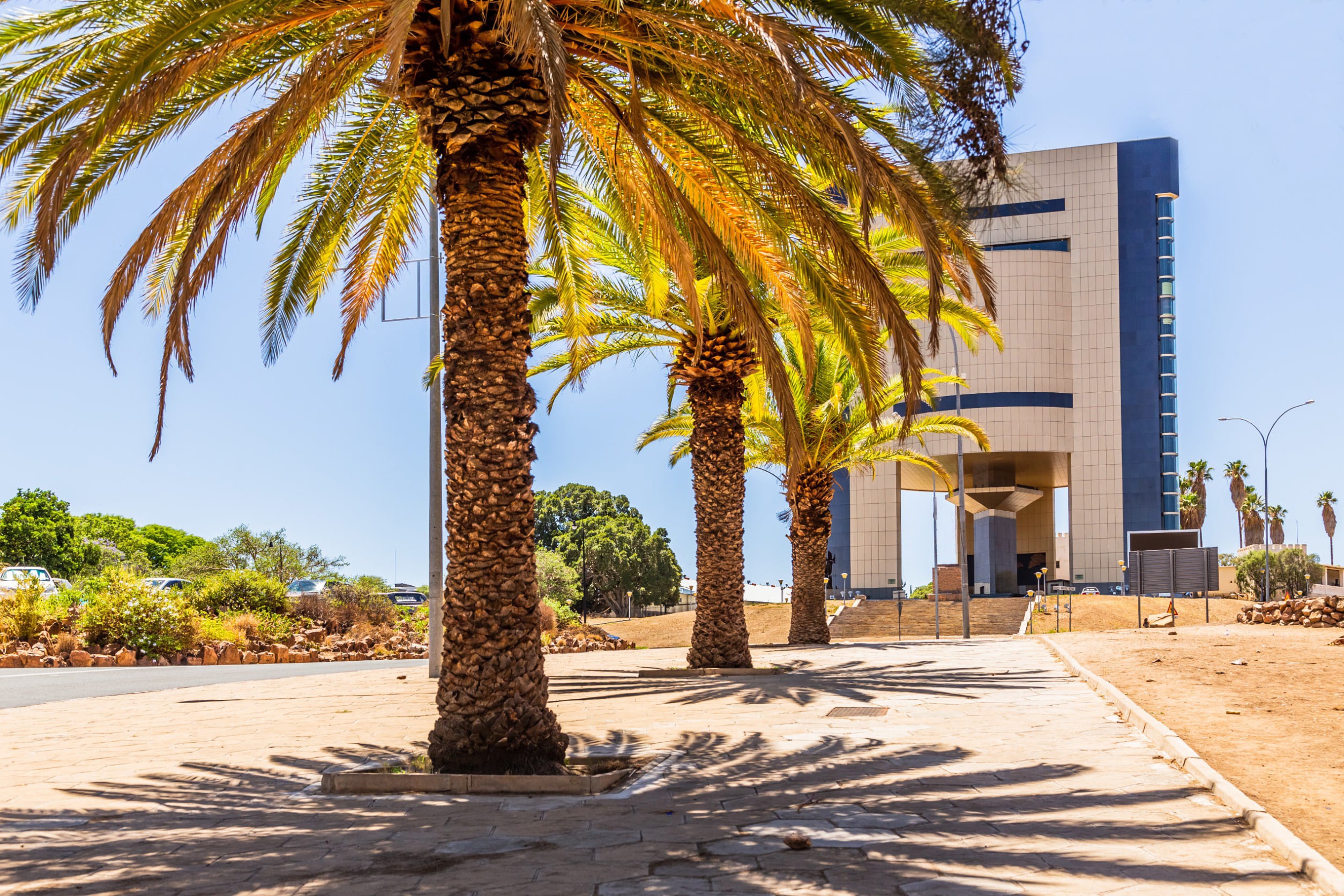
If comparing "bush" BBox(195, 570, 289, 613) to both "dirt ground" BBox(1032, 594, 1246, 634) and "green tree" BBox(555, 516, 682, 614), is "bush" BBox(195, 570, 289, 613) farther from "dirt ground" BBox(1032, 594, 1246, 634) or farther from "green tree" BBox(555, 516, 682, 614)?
"green tree" BBox(555, 516, 682, 614)

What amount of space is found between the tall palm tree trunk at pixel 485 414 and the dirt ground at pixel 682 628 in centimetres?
3543

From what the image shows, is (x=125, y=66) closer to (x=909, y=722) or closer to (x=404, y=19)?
(x=404, y=19)

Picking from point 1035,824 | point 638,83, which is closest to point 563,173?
point 638,83

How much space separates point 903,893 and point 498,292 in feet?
18.1

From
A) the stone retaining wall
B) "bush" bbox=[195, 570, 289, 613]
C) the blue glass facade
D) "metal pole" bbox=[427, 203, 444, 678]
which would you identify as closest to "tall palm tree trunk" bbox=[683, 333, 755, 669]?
"metal pole" bbox=[427, 203, 444, 678]

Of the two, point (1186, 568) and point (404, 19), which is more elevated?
point (404, 19)

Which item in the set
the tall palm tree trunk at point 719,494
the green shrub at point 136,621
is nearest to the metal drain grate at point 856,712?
the tall palm tree trunk at point 719,494

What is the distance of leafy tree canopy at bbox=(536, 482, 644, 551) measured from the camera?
81188 mm

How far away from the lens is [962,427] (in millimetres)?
26391

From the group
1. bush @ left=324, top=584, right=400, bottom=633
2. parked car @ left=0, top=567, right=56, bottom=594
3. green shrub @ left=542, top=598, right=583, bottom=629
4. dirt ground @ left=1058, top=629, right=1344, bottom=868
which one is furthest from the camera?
green shrub @ left=542, top=598, right=583, bottom=629

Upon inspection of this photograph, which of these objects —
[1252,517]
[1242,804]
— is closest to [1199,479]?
[1252,517]

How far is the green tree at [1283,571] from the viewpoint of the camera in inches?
2288

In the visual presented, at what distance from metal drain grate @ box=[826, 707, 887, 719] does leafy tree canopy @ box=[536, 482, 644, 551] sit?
69.3 metres

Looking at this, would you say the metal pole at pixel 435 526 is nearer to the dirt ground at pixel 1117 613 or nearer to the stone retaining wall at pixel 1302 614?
the stone retaining wall at pixel 1302 614
